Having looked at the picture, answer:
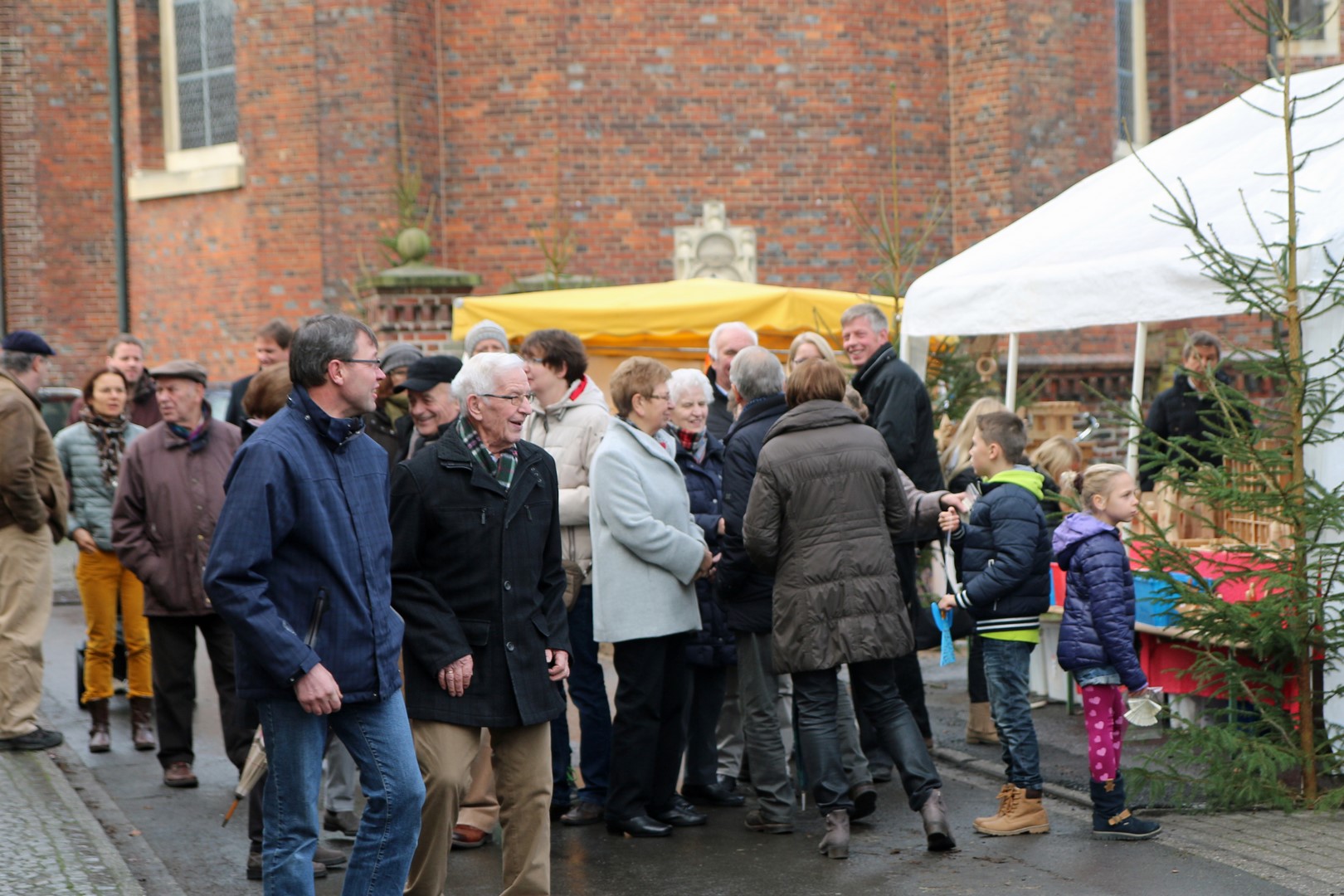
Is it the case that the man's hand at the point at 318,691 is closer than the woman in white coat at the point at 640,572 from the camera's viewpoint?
Yes

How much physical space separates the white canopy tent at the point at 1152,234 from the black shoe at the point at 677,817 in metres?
3.21

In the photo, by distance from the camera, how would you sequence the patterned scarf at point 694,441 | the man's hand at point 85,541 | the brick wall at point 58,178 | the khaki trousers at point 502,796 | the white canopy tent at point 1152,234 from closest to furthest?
the khaki trousers at point 502,796, the patterned scarf at point 694,441, the white canopy tent at point 1152,234, the man's hand at point 85,541, the brick wall at point 58,178

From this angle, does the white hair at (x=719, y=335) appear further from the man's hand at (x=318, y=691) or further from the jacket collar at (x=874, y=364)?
the man's hand at (x=318, y=691)

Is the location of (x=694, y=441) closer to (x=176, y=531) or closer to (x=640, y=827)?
(x=640, y=827)

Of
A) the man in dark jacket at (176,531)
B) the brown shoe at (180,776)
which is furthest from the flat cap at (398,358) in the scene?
the brown shoe at (180,776)

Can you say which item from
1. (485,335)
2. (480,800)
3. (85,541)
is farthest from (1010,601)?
(85,541)

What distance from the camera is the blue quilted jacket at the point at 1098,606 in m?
6.37

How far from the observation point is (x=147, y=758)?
8.54 m

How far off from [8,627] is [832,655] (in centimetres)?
448

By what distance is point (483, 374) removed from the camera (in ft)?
17.2

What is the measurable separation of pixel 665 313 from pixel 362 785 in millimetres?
7025

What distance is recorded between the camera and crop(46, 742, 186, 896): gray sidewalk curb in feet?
19.9

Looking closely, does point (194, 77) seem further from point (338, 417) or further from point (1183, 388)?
point (338, 417)

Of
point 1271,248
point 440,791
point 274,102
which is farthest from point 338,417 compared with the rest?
point 274,102
